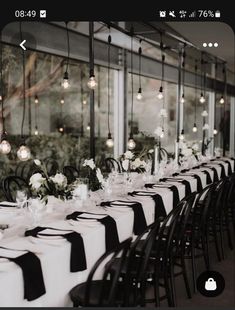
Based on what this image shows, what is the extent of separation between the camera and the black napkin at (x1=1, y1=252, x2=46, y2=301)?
211 centimetres

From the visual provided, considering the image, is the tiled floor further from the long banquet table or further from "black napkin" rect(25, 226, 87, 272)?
"black napkin" rect(25, 226, 87, 272)

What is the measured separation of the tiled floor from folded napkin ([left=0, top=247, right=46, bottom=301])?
133cm

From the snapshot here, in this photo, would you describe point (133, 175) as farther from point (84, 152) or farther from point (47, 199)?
point (84, 152)

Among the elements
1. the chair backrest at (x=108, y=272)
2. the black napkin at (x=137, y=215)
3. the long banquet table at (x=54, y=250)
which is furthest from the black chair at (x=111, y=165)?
the chair backrest at (x=108, y=272)

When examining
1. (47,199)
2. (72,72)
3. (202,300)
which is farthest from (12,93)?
(202,300)

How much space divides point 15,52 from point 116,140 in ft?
7.33

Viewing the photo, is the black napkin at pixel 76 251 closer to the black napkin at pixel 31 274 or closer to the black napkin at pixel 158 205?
the black napkin at pixel 31 274

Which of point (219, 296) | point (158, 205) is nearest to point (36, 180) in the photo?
point (158, 205)

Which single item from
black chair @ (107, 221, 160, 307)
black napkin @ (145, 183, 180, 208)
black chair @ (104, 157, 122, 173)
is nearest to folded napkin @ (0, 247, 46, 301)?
black chair @ (107, 221, 160, 307)

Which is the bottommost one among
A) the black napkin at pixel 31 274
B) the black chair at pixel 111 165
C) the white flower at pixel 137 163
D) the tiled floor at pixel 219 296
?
the tiled floor at pixel 219 296

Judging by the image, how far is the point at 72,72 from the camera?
850 centimetres

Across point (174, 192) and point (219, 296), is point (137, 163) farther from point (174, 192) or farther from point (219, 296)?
point (219, 296)

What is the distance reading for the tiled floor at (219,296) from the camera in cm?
322

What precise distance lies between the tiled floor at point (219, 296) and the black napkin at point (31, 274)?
1.33m
